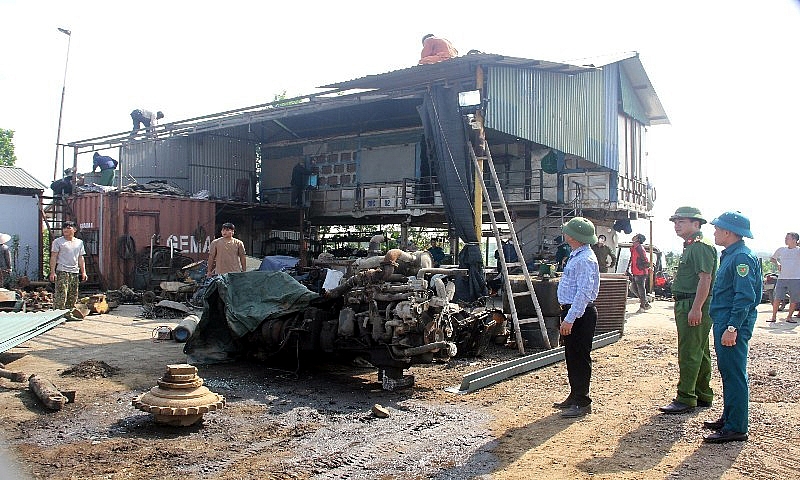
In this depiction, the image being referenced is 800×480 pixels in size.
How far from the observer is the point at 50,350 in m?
8.10

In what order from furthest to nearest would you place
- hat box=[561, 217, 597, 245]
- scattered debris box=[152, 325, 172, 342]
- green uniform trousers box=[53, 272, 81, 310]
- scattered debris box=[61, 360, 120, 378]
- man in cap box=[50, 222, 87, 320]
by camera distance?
1. green uniform trousers box=[53, 272, 81, 310]
2. man in cap box=[50, 222, 87, 320]
3. scattered debris box=[152, 325, 172, 342]
4. scattered debris box=[61, 360, 120, 378]
5. hat box=[561, 217, 597, 245]

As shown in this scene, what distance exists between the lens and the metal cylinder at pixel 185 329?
26.2 ft

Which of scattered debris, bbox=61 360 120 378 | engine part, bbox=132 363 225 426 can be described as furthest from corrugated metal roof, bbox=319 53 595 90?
engine part, bbox=132 363 225 426

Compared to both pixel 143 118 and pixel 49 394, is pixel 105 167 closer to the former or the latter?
pixel 143 118

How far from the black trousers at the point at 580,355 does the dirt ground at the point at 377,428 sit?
0.71 feet

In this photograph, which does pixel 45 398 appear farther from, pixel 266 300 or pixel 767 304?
pixel 767 304

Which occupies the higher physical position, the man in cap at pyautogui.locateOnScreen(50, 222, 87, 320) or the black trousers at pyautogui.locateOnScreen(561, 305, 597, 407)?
the man in cap at pyautogui.locateOnScreen(50, 222, 87, 320)

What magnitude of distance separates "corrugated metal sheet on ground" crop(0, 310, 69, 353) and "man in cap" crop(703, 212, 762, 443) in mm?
6507

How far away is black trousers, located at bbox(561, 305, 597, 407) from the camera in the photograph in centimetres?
550

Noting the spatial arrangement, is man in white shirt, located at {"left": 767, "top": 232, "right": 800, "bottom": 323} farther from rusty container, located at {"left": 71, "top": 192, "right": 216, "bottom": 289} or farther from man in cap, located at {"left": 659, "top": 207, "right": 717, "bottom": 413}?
rusty container, located at {"left": 71, "top": 192, "right": 216, "bottom": 289}

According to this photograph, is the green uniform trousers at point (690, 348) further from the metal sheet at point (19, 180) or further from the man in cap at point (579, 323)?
the metal sheet at point (19, 180)

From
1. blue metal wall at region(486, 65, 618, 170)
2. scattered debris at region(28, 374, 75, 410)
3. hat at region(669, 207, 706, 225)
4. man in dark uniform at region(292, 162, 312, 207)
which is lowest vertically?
scattered debris at region(28, 374, 75, 410)

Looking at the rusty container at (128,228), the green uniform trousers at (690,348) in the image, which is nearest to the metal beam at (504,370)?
the green uniform trousers at (690,348)

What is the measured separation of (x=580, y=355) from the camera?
5496mm
